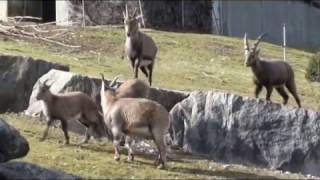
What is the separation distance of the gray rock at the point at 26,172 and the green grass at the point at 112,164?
1.25 metres

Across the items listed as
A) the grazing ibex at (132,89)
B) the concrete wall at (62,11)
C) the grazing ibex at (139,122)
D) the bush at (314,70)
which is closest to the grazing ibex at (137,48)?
the grazing ibex at (132,89)

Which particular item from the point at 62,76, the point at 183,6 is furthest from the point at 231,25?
the point at 62,76

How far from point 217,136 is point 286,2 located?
2788 cm

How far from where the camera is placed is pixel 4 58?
1831 centimetres

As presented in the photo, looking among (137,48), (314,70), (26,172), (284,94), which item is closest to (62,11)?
(314,70)

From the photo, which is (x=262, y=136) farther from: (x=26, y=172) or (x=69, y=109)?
(x=26, y=172)

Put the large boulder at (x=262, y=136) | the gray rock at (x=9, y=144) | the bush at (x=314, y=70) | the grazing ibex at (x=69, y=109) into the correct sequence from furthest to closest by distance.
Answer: the bush at (x=314, y=70) → the large boulder at (x=262, y=136) → the grazing ibex at (x=69, y=109) → the gray rock at (x=9, y=144)

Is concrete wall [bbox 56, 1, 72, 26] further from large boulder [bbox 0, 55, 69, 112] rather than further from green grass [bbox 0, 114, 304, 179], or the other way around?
green grass [bbox 0, 114, 304, 179]

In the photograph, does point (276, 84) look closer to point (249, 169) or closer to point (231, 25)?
point (249, 169)

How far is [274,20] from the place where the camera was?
4294 cm

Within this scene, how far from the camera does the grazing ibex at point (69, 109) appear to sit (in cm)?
1546

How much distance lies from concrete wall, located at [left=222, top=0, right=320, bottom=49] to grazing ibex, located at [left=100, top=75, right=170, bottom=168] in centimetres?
2590

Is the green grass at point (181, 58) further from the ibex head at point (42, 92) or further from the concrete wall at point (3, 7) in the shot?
the ibex head at point (42, 92)

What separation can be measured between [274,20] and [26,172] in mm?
32008
